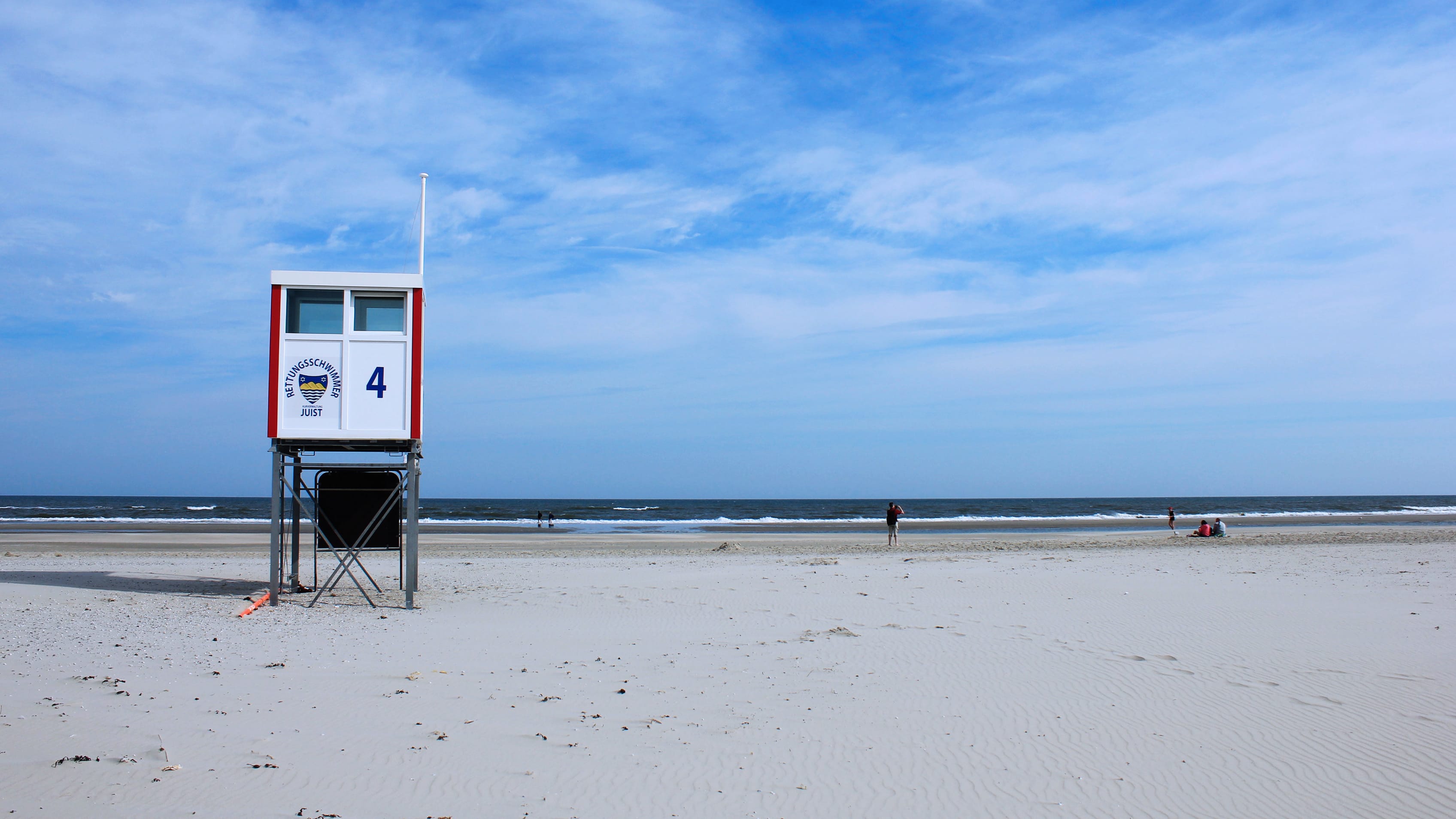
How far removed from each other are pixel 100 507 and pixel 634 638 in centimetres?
8256

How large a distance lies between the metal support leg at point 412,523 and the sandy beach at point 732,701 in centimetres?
44

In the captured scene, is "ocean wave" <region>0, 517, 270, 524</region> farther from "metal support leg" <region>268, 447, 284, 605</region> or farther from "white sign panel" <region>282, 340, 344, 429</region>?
"white sign panel" <region>282, 340, 344, 429</region>

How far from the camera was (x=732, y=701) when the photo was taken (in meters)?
7.22

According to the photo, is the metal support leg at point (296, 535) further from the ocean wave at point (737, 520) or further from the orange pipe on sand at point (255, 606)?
the ocean wave at point (737, 520)

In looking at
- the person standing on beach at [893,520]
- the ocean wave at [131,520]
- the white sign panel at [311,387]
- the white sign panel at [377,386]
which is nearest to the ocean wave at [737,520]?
the ocean wave at [131,520]

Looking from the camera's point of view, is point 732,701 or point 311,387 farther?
point 311,387

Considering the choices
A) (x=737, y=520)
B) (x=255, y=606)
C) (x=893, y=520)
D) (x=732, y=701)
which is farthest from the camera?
(x=737, y=520)

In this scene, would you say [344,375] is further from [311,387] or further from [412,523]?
[412,523]

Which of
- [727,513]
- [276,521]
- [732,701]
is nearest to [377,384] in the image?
[276,521]

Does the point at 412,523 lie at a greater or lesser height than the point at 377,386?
lesser

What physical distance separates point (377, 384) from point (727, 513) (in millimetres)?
61422

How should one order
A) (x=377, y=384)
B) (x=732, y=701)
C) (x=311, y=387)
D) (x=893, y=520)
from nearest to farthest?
(x=732, y=701), (x=311, y=387), (x=377, y=384), (x=893, y=520)

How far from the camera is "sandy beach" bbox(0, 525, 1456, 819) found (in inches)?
206

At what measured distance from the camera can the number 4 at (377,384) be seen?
12484 mm
